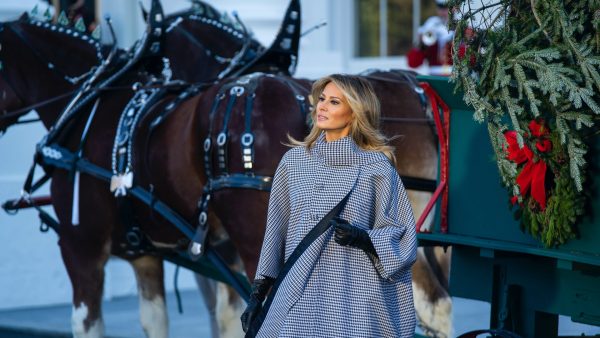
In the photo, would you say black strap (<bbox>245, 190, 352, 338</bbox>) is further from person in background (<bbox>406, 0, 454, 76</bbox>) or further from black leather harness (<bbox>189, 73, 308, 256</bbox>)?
person in background (<bbox>406, 0, 454, 76</bbox>)

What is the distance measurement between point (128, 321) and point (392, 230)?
16.0ft

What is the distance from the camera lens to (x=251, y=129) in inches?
208

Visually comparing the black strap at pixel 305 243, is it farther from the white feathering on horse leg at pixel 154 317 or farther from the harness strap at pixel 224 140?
the white feathering on horse leg at pixel 154 317

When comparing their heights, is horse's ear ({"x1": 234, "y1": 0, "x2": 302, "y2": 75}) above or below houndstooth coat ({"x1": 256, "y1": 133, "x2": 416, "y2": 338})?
above

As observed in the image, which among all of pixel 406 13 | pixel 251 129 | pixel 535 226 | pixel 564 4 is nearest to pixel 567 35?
pixel 564 4

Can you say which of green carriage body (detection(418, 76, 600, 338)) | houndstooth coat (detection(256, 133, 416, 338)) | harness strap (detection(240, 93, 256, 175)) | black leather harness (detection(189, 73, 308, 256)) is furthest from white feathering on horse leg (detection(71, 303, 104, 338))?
houndstooth coat (detection(256, 133, 416, 338))

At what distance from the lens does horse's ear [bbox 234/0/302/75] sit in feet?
21.1

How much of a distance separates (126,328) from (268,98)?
10.2 ft

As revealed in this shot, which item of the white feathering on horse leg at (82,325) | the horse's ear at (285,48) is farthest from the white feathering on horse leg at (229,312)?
the horse's ear at (285,48)

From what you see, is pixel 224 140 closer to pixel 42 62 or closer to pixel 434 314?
pixel 434 314

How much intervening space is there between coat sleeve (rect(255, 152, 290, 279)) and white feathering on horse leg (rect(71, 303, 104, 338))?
2.37m

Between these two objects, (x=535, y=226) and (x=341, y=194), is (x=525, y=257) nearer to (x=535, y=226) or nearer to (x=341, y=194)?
(x=535, y=226)

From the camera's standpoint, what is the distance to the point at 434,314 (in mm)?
5910

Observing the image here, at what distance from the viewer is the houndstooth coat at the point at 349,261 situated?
3.70 meters
